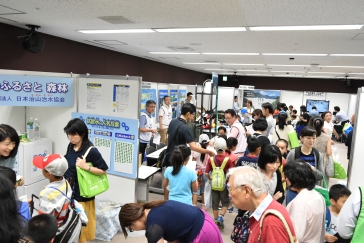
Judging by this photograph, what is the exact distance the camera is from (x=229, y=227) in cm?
381

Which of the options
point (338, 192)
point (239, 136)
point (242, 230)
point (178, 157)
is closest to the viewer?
point (242, 230)

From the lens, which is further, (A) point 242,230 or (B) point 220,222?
(B) point 220,222

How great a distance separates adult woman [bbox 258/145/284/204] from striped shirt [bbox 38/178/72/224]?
1.74 m

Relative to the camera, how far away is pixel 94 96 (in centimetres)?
357

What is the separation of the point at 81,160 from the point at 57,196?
1.76 ft

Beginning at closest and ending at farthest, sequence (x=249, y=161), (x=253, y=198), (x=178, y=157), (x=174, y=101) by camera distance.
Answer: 1. (x=253, y=198)
2. (x=178, y=157)
3. (x=249, y=161)
4. (x=174, y=101)

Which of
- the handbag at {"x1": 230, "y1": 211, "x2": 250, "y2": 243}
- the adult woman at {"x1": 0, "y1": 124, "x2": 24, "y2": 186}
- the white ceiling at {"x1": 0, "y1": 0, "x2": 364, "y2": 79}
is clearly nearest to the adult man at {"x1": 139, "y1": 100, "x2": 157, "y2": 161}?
the white ceiling at {"x1": 0, "y1": 0, "x2": 364, "y2": 79}

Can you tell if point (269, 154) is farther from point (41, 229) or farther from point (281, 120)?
point (281, 120)

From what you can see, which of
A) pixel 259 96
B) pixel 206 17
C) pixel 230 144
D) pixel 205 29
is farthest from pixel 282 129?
pixel 259 96

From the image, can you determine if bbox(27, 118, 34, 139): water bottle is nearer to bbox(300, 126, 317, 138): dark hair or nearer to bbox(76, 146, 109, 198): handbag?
bbox(76, 146, 109, 198): handbag

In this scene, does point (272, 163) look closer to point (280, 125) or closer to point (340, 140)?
point (280, 125)

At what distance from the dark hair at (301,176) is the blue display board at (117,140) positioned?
193cm

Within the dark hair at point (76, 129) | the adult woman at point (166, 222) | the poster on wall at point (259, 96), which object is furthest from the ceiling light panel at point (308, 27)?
the poster on wall at point (259, 96)

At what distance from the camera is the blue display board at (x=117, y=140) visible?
11.1ft
